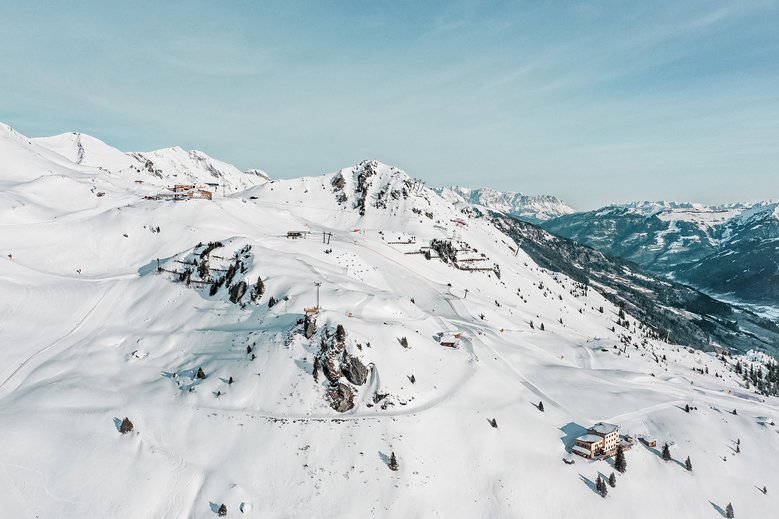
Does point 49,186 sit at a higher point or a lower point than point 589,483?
higher

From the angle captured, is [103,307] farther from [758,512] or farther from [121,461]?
[758,512]

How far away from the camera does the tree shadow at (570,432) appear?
52.0 m

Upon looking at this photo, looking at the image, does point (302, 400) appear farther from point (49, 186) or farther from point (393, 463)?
point (49, 186)

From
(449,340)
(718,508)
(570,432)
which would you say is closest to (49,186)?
(449,340)

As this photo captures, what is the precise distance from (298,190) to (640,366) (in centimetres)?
14137

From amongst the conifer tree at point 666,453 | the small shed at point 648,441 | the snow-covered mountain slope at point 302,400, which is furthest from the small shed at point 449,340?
the conifer tree at point 666,453

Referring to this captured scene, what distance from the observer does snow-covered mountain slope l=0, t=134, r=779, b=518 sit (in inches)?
1581

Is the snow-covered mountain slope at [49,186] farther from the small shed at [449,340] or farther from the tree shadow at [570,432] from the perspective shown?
the tree shadow at [570,432]

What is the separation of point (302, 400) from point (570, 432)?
3439 cm

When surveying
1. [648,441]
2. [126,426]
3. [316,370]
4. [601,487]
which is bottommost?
[126,426]

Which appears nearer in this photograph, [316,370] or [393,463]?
[393,463]

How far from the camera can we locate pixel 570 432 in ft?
179

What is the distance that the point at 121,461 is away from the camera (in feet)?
132

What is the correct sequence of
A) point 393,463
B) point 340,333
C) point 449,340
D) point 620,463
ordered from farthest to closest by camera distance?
point 449,340 < point 340,333 < point 620,463 < point 393,463
